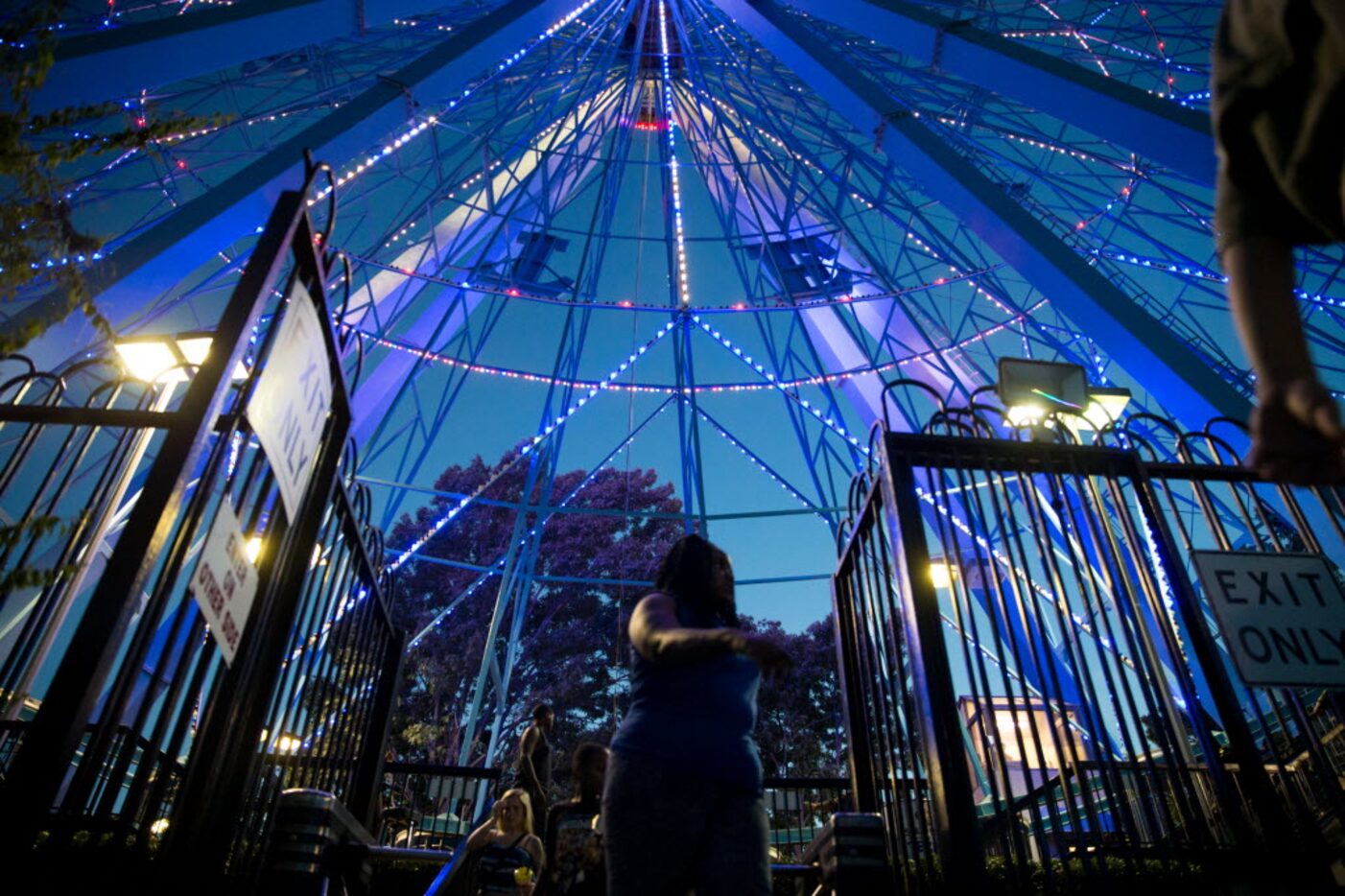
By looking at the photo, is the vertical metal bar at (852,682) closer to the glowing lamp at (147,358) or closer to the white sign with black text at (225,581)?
the white sign with black text at (225,581)

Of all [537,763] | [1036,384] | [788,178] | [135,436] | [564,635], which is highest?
[788,178]

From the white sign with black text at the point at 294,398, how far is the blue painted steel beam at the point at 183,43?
647 cm

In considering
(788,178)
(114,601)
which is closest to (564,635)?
(788,178)

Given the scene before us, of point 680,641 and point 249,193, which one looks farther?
point 249,193

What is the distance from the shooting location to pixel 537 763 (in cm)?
918

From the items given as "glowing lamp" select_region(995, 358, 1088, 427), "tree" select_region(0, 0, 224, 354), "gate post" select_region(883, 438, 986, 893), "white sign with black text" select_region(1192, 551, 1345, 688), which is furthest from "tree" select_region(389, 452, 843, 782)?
"tree" select_region(0, 0, 224, 354)

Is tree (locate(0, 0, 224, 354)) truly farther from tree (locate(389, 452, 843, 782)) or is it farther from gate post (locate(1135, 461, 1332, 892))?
tree (locate(389, 452, 843, 782))

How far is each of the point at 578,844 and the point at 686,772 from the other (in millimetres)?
3502

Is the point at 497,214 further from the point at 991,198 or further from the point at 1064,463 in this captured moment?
the point at 1064,463

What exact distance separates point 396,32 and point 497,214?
14.1 ft

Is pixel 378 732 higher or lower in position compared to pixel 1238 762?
higher


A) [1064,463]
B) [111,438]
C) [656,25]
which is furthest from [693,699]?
[656,25]

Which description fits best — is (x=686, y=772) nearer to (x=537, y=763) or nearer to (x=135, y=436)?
(x=135, y=436)

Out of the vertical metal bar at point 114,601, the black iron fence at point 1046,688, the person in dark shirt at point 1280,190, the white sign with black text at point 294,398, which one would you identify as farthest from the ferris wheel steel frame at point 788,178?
the person in dark shirt at point 1280,190
